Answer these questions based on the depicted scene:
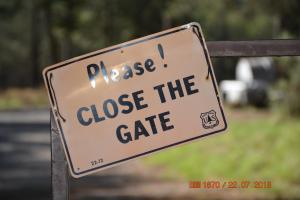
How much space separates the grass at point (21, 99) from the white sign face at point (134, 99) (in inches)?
1227

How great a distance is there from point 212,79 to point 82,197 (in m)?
8.73

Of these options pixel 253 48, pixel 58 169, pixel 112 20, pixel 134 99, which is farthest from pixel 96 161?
pixel 112 20

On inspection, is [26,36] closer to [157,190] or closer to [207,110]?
[157,190]

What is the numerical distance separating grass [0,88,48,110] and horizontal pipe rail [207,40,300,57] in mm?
31211

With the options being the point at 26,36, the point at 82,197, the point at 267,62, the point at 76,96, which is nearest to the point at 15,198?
the point at 82,197

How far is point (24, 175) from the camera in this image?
1413 cm

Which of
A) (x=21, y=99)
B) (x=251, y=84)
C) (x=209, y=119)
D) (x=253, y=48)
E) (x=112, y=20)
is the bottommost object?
(x=209, y=119)

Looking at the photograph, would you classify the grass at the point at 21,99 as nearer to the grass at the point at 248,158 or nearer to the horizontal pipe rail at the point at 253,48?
the grass at the point at 248,158

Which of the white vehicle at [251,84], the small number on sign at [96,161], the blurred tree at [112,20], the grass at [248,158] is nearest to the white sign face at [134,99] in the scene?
the small number on sign at [96,161]

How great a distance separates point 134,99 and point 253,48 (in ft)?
1.88

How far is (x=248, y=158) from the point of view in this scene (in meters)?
12.9

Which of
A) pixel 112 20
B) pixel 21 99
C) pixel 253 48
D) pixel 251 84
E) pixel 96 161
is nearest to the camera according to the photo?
pixel 96 161

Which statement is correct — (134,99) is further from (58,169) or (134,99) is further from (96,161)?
(58,169)

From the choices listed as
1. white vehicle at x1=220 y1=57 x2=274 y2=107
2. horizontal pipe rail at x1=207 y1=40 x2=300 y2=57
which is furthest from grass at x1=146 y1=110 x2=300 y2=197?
white vehicle at x1=220 y1=57 x2=274 y2=107
